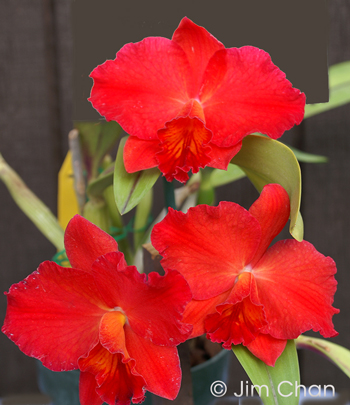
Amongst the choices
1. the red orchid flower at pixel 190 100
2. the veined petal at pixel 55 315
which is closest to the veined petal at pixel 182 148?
the red orchid flower at pixel 190 100

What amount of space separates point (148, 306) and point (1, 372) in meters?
0.65

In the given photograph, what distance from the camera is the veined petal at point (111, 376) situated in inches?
12.2

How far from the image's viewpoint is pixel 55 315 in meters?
0.32

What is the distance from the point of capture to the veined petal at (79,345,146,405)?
310 mm

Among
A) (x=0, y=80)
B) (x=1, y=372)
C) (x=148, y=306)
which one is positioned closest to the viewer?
(x=148, y=306)

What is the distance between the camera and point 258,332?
12.7 inches

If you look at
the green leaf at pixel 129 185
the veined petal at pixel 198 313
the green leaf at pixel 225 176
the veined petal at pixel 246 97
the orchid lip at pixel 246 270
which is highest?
the veined petal at pixel 246 97

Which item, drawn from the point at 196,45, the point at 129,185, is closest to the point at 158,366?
the point at 129,185

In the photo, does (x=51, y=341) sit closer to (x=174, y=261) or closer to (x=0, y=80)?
(x=174, y=261)

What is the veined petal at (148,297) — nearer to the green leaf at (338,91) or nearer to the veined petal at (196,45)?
the veined petal at (196,45)

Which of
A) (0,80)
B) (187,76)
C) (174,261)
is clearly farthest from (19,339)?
(0,80)

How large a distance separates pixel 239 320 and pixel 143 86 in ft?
0.67

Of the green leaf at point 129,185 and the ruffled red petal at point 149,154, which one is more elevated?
the ruffled red petal at point 149,154

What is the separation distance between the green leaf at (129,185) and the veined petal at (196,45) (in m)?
0.08
